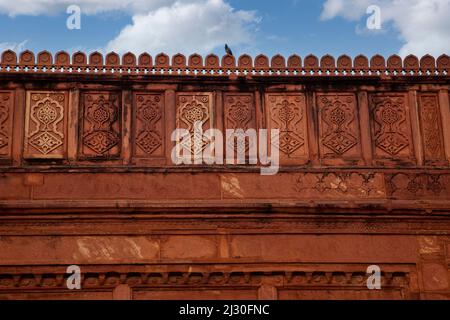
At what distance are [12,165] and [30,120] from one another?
558 millimetres

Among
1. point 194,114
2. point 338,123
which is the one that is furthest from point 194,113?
point 338,123

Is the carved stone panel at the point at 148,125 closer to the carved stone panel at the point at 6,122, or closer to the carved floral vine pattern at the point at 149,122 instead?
the carved floral vine pattern at the point at 149,122

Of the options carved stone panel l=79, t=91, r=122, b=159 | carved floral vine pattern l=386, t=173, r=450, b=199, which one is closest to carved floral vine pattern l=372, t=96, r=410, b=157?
carved floral vine pattern l=386, t=173, r=450, b=199

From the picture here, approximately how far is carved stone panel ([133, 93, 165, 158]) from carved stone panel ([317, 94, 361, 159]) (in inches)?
71.3

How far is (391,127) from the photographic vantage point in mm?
8312

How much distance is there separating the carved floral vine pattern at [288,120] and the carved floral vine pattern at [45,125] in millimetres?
2375

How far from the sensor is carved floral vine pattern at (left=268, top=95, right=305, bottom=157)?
8148 millimetres

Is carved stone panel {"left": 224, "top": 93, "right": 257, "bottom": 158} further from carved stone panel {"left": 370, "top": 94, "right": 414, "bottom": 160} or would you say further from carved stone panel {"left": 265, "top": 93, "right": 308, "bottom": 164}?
carved stone panel {"left": 370, "top": 94, "right": 414, "bottom": 160}

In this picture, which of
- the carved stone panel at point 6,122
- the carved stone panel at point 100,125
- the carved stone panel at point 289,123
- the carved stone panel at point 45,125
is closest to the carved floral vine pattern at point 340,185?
the carved stone panel at point 289,123

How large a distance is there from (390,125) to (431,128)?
1.55 feet

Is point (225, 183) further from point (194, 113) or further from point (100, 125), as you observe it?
point (100, 125)

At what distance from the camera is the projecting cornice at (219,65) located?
26.9ft

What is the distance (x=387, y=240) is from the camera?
25.6 ft

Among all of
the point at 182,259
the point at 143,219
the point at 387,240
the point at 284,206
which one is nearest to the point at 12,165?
the point at 143,219
